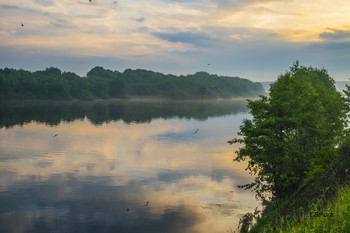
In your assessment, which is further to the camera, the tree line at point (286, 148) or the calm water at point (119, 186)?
the calm water at point (119, 186)

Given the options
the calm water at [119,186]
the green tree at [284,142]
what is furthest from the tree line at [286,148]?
the calm water at [119,186]

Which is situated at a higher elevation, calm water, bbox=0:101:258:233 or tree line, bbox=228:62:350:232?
tree line, bbox=228:62:350:232

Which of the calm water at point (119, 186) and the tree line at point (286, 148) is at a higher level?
the tree line at point (286, 148)

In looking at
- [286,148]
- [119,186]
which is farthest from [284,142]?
[119,186]

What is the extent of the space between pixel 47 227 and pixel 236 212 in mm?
19809

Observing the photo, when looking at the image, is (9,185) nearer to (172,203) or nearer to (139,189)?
(139,189)

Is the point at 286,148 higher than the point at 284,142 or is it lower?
lower

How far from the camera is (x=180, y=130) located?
4520 inches

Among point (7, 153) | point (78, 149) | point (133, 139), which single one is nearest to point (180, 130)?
point (133, 139)

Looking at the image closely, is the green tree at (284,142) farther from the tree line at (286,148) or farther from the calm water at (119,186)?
the calm water at (119,186)

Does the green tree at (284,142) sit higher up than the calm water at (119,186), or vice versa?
the green tree at (284,142)

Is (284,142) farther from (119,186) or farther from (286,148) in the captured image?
(119,186)

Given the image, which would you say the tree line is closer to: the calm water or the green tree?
the green tree

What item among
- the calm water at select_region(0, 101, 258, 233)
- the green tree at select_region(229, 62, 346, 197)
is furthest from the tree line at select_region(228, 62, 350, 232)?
the calm water at select_region(0, 101, 258, 233)
